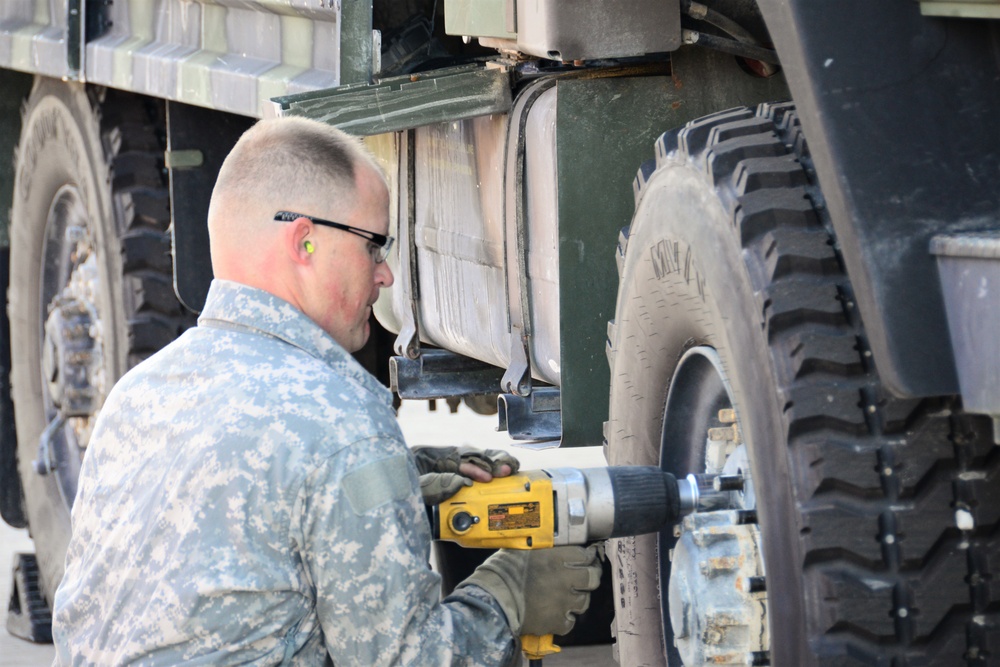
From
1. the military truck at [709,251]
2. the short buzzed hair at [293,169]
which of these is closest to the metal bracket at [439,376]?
the military truck at [709,251]

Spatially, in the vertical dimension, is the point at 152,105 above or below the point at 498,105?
above

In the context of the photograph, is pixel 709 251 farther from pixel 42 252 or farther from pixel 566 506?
pixel 42 252

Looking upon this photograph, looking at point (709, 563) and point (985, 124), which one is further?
point (709, 563)

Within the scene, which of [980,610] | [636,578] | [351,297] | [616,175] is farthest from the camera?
[616,175]

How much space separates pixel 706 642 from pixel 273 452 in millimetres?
760

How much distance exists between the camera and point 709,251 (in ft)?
8.40

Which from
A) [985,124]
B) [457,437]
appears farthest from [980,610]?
[457,437]

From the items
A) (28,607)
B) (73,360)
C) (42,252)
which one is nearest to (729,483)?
(73,360)

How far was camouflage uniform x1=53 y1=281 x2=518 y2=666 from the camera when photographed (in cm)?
220

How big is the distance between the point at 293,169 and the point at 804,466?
0.83 meters

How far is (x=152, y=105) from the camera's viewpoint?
5746mm

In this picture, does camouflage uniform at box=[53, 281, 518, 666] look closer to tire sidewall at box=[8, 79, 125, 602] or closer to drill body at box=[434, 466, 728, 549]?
drill body at box=[434, 466, 728, 549]

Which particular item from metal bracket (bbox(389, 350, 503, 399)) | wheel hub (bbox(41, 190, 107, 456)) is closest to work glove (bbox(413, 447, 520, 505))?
metal bracket (bbox(389, 350, 503, 399))

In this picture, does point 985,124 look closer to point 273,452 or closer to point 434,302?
point 273,452
